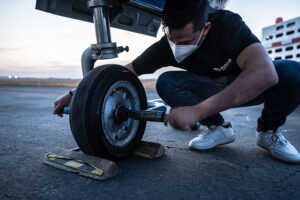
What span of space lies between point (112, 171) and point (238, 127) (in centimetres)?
224

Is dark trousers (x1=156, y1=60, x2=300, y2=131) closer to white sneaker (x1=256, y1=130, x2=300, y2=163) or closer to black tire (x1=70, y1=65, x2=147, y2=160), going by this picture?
white sneaker (x1=256, y1=130, x2=300, y2=163)

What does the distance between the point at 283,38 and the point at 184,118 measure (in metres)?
5.35

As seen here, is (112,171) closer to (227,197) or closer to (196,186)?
(196,186)

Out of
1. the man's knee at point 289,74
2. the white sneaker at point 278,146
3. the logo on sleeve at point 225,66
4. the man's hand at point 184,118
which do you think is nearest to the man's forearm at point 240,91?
the man's hand at point 184,118

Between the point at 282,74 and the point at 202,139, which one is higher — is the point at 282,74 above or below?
above

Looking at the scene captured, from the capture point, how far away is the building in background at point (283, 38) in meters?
5.07

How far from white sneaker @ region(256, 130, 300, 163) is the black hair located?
113 cm

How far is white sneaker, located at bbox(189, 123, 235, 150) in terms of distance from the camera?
6.50 ft

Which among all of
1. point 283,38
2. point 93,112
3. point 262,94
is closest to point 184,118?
point 93,112

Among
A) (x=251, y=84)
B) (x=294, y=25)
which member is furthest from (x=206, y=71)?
(x=294, y=25)

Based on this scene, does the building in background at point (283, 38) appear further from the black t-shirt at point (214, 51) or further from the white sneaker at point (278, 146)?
the black t-shirt at point (214, 51)

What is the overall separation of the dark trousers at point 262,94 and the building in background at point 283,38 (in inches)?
158

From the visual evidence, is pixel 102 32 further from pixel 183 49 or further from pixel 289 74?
pixel 289 74

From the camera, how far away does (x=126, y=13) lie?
173 cm
